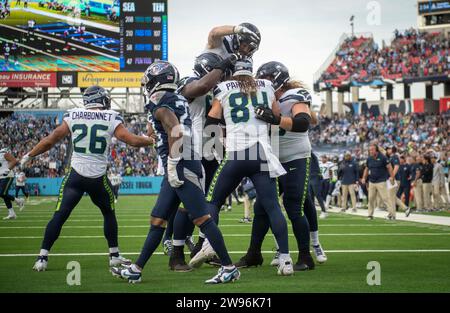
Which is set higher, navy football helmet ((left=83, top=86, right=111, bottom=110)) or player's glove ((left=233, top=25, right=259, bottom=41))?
player's glove ((left=233, top=25, right=259, bottom=41))

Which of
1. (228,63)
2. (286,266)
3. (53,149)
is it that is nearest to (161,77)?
(228,63)

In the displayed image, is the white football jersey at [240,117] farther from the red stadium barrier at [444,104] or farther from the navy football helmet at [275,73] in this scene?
the red stadium barrier at [444,104]

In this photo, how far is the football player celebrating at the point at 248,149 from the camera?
23.4ft

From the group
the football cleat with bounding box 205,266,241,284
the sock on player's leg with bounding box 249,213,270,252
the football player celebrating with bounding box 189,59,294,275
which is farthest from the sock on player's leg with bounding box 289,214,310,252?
the football cleat with bounding box 205,266,241,284

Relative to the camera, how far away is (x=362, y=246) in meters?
10.2

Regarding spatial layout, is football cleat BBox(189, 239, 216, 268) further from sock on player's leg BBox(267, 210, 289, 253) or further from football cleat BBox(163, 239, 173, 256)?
football cleat BBox(163, 239, 173, 256)

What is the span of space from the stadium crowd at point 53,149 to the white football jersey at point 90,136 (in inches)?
1216

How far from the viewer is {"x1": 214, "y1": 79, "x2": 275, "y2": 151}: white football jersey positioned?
7180 millimetres

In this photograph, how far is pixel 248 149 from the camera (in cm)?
714

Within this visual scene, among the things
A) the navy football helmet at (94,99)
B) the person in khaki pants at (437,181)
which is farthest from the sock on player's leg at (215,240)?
the person in khaki pants at (437,181)

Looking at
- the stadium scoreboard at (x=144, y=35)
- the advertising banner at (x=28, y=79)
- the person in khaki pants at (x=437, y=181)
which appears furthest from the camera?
the advertising banner at (x=28, y=79)

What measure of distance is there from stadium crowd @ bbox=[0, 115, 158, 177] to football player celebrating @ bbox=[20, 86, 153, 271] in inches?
1215
